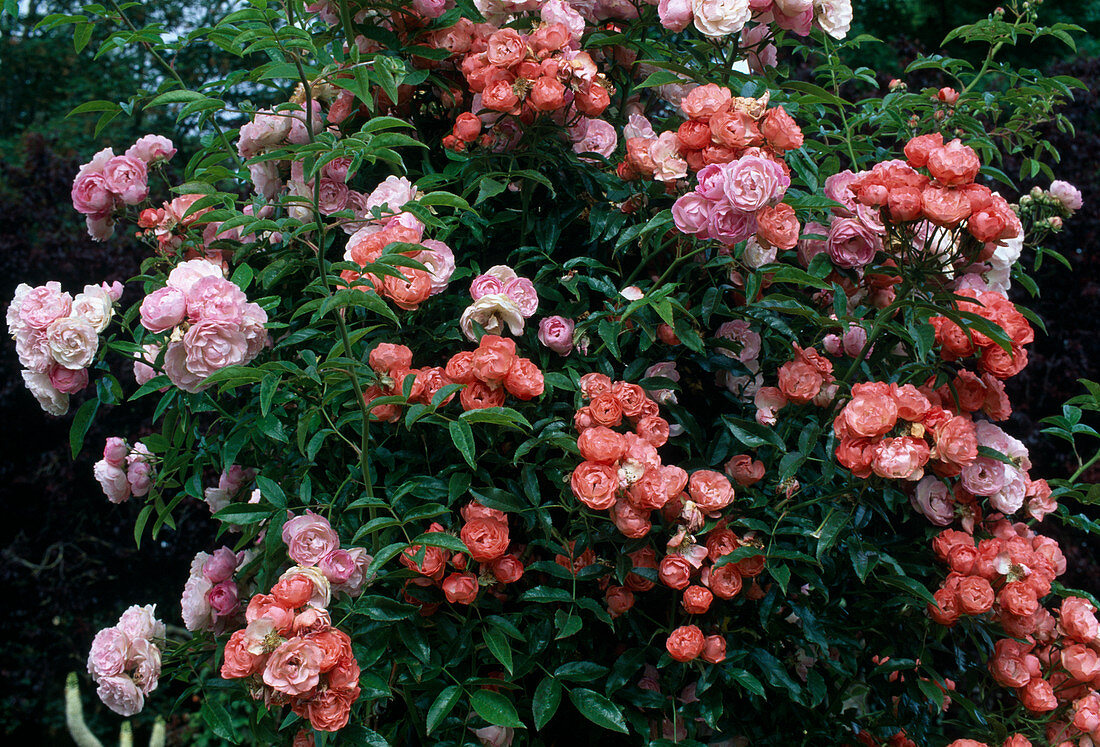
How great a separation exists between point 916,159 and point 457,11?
91cm

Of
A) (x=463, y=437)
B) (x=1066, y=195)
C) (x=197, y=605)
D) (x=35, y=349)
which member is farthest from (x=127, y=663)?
(x=1066, y=195)

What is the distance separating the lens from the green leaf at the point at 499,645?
4.33 feet

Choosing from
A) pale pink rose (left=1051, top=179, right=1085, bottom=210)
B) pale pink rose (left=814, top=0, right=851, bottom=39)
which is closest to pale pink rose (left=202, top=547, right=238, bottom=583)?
pale pink rose (left=814, top=0, right=851, bottom=39)

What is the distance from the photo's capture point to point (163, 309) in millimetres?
1250

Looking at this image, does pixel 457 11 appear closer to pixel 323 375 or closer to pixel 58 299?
pixel 323 375

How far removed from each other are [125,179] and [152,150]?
0.13m

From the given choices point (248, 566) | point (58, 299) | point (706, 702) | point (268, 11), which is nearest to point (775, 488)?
point (706, 702)

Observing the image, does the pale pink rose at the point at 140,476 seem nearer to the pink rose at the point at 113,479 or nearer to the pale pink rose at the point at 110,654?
the pink rose at the point at 113,479

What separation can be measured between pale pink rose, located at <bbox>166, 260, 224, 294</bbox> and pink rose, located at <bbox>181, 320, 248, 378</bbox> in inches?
3.5

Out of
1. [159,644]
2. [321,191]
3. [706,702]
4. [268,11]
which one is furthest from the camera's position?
[321,191]

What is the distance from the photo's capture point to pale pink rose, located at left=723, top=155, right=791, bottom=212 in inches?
51.0

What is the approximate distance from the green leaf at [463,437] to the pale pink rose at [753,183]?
54 cm

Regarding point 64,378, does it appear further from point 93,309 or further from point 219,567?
point 219,567

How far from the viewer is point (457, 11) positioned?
1672mm
